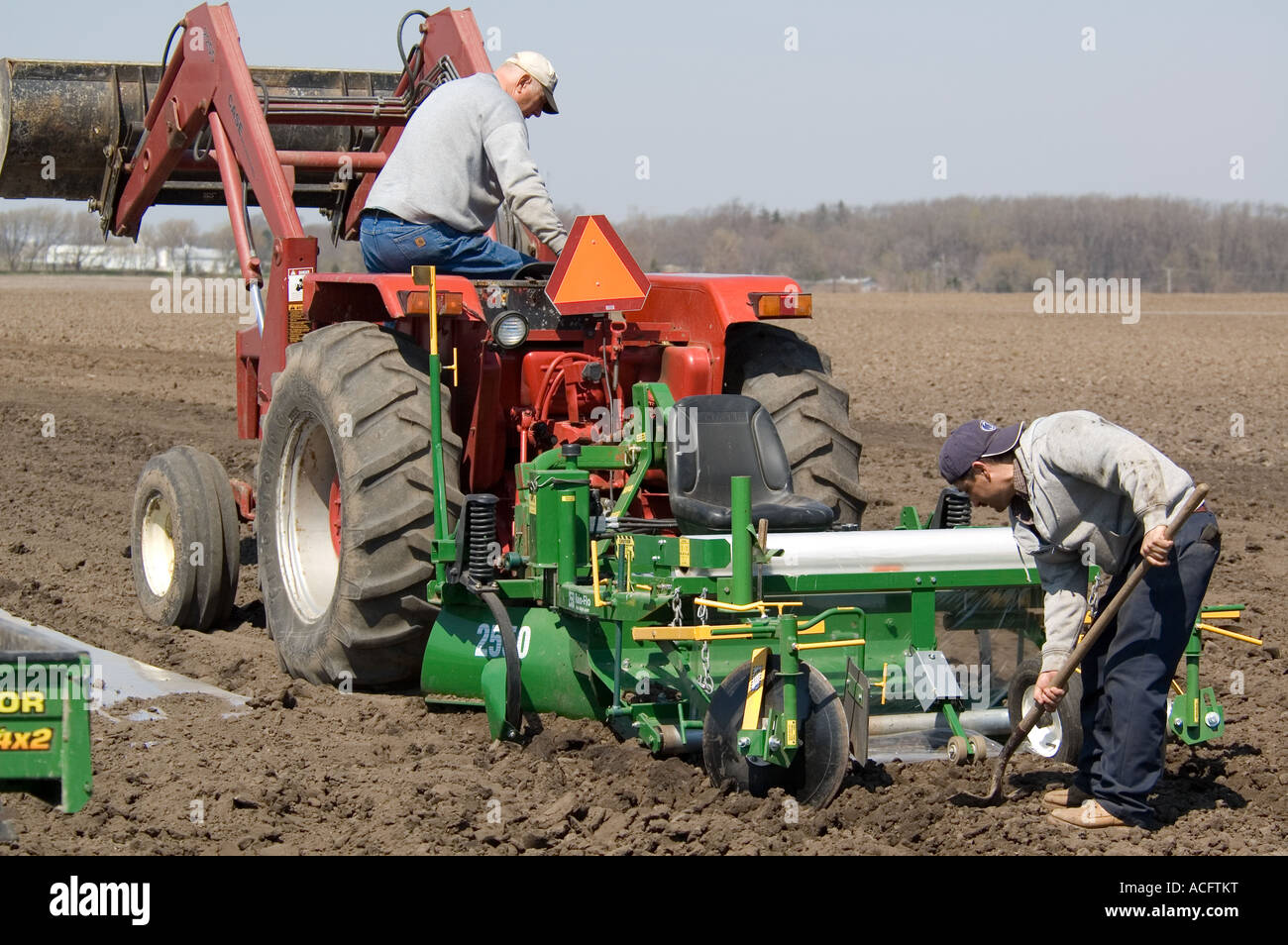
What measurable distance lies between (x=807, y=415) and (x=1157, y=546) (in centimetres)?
186

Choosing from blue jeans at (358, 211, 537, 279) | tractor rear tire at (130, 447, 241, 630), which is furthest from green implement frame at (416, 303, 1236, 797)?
tractor rear tire at (130, 447, 241, 630)

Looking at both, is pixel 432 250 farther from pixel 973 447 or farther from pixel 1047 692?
pixel 1047 692

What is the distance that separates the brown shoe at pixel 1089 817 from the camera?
410 cm

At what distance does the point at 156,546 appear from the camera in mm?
6945

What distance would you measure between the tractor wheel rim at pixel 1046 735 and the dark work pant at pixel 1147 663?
0.54m

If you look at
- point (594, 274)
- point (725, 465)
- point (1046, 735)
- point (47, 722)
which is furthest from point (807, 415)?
point (47, 722)

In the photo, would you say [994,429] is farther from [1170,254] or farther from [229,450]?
[1170,254]

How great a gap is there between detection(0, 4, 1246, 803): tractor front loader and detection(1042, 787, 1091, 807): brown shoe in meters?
0.29

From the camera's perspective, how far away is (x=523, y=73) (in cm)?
596

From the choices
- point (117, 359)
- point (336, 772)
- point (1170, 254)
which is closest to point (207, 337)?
point (117, 359)

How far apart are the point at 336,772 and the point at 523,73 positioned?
2872 mm

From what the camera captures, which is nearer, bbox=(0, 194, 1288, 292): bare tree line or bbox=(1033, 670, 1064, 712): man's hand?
bbox=(1033, 670, 1064, 712): man's hand

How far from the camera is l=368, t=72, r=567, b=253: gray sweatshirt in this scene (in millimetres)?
5609

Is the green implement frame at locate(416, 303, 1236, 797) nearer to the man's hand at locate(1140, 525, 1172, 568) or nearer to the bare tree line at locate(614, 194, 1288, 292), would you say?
the man's hand at locate(1140, 525, 1172, 568)
